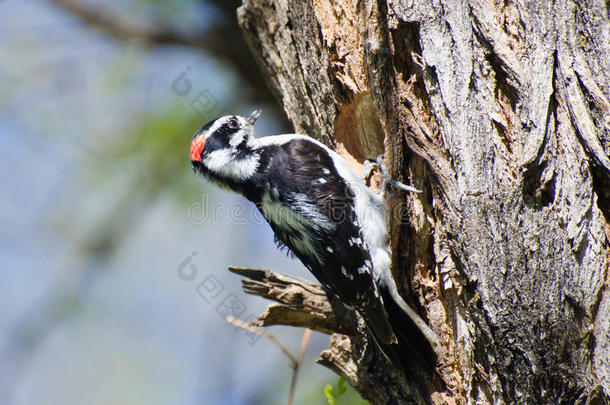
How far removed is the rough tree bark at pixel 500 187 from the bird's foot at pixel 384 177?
59mm

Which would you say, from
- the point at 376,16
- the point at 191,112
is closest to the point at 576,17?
the point at 376,16

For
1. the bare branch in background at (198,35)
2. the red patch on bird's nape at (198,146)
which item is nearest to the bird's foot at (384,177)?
the red patch on bird's nape at (198,146)

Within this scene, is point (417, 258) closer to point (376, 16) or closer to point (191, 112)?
point (376, 16)

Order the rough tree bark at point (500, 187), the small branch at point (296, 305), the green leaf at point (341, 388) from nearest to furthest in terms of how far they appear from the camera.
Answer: the rough tree bark at point (500, 187) < the small branch at point (296, 305) < the green leaf at point (341, 388)

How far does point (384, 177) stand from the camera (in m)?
3.53

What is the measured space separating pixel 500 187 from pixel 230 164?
79.4 inches

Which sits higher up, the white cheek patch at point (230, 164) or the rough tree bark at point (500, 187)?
the white cheek patch at point (230, 164)

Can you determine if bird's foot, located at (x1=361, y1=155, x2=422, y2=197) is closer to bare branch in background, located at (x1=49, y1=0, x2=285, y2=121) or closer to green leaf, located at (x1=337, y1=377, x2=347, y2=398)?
green leaf, located at (x1=337, y1=377, x2=347, y2=398)

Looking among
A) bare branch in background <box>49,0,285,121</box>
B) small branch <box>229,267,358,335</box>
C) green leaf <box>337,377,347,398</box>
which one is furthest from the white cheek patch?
bare branch in background <box>49,0,285,121</box>

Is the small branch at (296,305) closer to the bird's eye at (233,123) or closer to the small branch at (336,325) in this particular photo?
the small branch at (336,325)

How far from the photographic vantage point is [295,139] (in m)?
3.93

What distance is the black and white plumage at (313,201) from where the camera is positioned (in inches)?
144

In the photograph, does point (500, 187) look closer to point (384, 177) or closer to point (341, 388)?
point (384, 177)

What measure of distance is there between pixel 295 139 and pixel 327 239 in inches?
29.2
